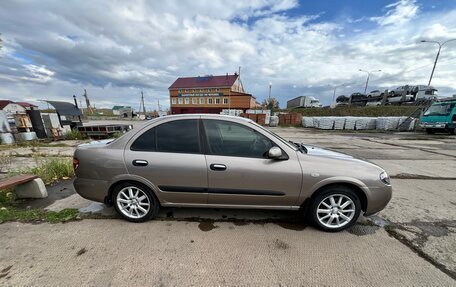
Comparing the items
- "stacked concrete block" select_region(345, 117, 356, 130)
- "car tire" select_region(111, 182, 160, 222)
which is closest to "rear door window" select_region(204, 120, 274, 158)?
"car tire" select_region(111, 182, 160, 222)

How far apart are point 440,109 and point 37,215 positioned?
23.8 metres

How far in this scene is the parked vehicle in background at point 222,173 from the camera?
8.46ft

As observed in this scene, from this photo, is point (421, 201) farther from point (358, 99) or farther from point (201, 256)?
point (358, 99)

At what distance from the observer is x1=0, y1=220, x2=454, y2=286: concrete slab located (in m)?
1.91

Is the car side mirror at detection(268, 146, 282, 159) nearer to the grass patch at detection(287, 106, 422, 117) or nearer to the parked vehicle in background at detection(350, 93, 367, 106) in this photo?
the grass patch at detection(287, 106, 422, 117)

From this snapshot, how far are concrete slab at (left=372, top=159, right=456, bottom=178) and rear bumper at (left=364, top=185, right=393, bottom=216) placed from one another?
3474mm

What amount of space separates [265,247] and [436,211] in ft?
10.7

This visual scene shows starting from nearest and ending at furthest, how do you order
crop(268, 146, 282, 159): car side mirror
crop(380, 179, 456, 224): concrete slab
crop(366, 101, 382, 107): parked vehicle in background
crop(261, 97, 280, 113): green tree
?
crop(268, 146, 282, 159): car side mirror < crop(380, 179, 456, 224): concrete slab < crop(366, 101, 382, 107): parked vehicle in background < crop(261, 97, 280, 113): green tree

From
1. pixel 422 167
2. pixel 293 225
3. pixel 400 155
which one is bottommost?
pixel 400 155

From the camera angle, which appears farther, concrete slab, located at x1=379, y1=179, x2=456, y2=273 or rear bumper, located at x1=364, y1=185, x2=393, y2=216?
rear bumper, located at x1=364, y1=185, x2=393, y2=216

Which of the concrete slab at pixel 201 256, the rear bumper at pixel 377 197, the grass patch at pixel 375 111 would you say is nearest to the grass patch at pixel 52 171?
the concrete slab at pixel 201 256

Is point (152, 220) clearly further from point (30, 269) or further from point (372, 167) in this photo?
point (372, 167)

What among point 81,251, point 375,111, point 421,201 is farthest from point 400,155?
point 375,111

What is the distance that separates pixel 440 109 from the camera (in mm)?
15430
